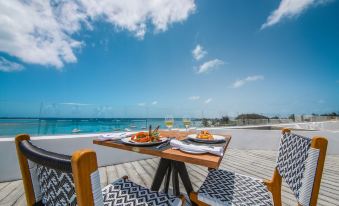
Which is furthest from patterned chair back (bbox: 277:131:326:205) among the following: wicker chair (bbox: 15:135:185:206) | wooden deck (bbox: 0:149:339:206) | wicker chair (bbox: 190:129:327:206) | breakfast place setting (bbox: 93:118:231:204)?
wooden deck (bbox: 0:149:339:206)

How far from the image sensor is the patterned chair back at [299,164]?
76 centimetres

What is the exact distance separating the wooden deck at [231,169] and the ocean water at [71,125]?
0.80m

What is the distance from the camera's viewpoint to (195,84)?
15555 mm

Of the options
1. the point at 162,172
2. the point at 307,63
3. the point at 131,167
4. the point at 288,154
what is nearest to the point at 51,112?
the point at 131,167

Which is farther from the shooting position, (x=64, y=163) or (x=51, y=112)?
(x=51, y=112)

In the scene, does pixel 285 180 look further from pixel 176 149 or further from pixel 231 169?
pixel 231 169

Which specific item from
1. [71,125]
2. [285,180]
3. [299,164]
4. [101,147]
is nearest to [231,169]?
[285,180]

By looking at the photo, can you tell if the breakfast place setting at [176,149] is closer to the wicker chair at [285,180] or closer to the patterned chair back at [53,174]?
the wicker chair at [285,180]

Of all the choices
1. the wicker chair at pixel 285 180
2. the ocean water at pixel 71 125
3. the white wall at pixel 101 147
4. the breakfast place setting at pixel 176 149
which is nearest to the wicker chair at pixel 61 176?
the breakfast place setting at pixel 176 149

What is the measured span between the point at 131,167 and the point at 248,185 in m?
2.34

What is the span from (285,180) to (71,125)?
369 centimetres

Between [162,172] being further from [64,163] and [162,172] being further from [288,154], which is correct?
[64,163]

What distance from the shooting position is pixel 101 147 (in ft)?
10.3

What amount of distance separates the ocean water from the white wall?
0.87 ft
